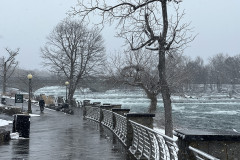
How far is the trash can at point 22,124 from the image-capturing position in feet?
47.9

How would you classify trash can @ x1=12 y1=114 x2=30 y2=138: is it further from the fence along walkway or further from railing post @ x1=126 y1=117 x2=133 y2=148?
railing post @ x1=126 y1=117 x2=133 y2=148

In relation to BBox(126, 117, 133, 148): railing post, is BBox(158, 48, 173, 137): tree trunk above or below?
above

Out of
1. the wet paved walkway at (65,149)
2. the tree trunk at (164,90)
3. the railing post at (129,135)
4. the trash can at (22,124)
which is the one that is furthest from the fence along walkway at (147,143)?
the trash can at (22,124)

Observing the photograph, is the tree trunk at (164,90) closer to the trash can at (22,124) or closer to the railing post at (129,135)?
the railing post at (129,135)

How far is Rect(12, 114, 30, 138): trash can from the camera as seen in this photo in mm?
14609

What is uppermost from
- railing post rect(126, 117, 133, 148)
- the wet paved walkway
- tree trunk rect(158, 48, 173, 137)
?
tree trunk rect(158, 48, 173, 137)

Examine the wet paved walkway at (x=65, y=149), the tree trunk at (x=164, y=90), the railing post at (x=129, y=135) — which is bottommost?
the wet paved walkway at (x=65, y=149)

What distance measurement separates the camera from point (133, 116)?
35.7ft

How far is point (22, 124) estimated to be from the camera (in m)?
14.8

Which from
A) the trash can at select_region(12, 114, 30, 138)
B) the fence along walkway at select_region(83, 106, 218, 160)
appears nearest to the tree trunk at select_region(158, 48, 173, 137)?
the fence along walkway at select_region(83, 106, 218, 160)

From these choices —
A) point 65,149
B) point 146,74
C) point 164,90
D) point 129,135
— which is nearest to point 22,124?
point 65,149

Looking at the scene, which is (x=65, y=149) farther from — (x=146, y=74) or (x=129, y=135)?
(x=146, y=74)

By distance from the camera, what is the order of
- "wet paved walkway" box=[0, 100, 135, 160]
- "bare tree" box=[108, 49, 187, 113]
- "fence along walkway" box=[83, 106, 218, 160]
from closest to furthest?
"fence along walkway" box=[83, 106, 218, 160] < "wet paved walkway" box=[0, 100, 135, 160] < "bare tree" box=[108, 49, 187, 113]

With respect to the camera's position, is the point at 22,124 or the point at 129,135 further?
the point at 22,124
